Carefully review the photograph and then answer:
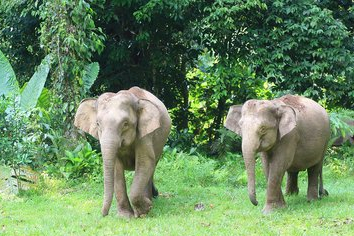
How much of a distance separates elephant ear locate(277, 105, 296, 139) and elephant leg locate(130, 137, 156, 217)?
73.2 inches

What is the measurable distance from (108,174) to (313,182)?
367cm

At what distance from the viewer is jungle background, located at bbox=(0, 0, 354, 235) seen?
1252 centimetres

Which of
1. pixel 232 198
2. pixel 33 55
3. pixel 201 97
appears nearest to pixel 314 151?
pixel 232 198

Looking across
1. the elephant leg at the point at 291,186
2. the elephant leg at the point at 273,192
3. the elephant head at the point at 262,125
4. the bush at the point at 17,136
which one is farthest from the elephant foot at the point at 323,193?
the bush at the point at 17,136

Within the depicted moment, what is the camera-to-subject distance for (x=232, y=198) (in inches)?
426

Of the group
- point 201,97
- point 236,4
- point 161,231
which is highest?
point 236,4

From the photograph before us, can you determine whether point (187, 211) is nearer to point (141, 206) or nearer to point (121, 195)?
point (141, 206)

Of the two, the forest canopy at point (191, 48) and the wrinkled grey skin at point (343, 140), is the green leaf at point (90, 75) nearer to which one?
the forest canopy at point (191, 48)

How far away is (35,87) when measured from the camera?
549 inches

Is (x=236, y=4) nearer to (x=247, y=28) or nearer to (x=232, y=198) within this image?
(x=247, y=28)

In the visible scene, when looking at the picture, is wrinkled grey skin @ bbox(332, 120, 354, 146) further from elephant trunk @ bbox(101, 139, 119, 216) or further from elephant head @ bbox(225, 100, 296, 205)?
elephant trunk @ bbox(101, 139, 119, 216)

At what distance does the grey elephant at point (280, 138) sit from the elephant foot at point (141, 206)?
151cm

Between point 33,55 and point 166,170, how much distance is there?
6304mm

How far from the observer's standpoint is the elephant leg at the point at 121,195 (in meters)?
9.05
